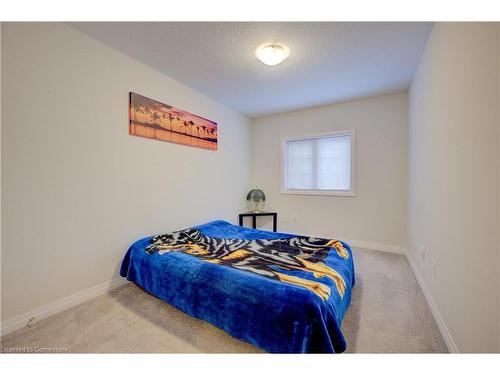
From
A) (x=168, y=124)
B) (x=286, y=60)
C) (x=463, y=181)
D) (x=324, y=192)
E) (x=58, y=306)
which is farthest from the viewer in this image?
(x=324, y=192)

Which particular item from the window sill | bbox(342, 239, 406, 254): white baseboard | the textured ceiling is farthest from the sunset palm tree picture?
bbox(342, 239, 406, 254): white baseboard

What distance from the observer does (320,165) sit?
367cm

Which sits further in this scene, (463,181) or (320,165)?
(320,165)

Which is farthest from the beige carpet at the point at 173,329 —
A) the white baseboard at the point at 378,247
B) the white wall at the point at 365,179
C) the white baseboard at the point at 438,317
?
the white wall at the point at 365,179

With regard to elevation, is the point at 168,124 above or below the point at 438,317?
above

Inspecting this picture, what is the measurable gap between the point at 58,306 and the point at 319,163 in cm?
381

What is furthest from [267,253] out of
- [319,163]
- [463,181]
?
[319,163]

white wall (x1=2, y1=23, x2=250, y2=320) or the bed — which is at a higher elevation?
white wall (x1=2, y1=23, x2=250, y2=320)

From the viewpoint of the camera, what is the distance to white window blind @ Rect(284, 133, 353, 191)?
3.45 meters

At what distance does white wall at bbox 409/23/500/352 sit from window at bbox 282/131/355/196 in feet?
4.93

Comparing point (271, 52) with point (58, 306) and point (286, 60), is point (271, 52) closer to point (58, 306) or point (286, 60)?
point (286, 60)

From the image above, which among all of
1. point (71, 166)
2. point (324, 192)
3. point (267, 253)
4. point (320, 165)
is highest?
point (320, 165)

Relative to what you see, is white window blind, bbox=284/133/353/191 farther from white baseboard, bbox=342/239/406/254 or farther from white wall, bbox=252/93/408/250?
white baseboard, bbox=342/239/406/254
